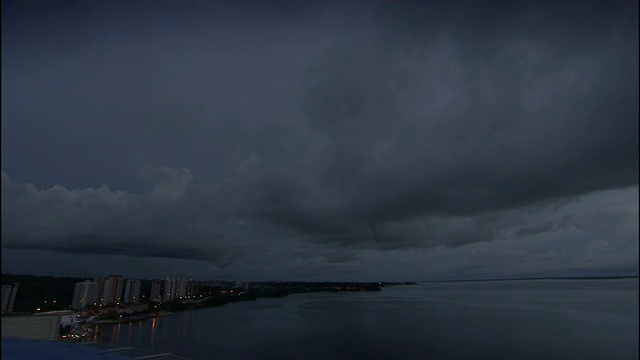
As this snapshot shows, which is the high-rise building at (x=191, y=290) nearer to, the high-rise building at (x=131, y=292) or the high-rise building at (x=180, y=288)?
the high-rise building at (x=180, y=288)

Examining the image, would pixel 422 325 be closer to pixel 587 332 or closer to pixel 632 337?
pixel 587 332

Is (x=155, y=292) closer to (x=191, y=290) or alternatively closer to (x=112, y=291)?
(x=112, y=291)

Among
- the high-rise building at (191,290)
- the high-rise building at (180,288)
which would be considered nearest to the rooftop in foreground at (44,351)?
the high-rise building at (180,288)

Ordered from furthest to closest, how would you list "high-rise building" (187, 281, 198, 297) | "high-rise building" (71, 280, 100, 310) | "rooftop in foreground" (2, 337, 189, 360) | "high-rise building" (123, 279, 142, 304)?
"high-rise building" (187, 281, 198, 297)
"high-rise building" (123, 279, 142, 304)
"high-rise building" (71, 280, 100, 310)
"rooftop in foreground" (2, 337, 189, 360)

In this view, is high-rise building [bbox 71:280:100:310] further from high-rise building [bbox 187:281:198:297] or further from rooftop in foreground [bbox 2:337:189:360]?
rooftop in foreground [bbox 2:337:189:360]

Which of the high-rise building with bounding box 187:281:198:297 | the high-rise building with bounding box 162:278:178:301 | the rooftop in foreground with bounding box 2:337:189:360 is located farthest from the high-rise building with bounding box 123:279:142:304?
the rooftop in foreground with bounding box 2:337:189:360

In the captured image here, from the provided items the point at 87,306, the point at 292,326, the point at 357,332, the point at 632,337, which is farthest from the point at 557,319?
the point at 87,306
